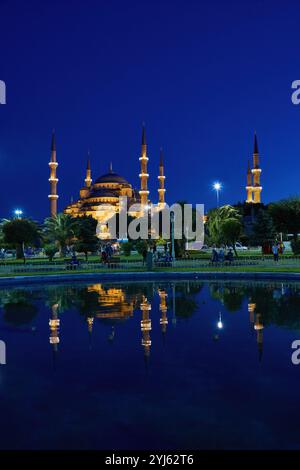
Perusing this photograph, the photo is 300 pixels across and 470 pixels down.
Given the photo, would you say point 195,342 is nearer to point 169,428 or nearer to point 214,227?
point 169,428

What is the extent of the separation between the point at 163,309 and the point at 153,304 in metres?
0.83

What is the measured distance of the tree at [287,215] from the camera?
3434 centimetres

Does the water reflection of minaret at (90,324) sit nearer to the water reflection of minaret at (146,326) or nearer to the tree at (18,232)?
the water reflection of minaret at (146,326)

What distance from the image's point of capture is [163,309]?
10203 mm

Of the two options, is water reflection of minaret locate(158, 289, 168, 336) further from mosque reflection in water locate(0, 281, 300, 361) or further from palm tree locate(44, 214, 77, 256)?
palm tree locate(44, 214, 77, 256)

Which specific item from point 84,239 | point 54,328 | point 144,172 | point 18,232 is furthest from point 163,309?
point 144,172

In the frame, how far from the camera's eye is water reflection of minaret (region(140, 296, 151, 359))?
6.62 m

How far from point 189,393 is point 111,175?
82274mm

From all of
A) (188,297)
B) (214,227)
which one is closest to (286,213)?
(214,227)

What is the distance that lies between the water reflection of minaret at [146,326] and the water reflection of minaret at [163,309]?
250 mm

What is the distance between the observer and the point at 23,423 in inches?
161

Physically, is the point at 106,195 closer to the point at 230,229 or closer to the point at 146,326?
the point at 230,229

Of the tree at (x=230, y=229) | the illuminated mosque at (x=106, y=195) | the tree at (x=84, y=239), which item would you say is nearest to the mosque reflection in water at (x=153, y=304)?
the tree at (x=230, y=229)
